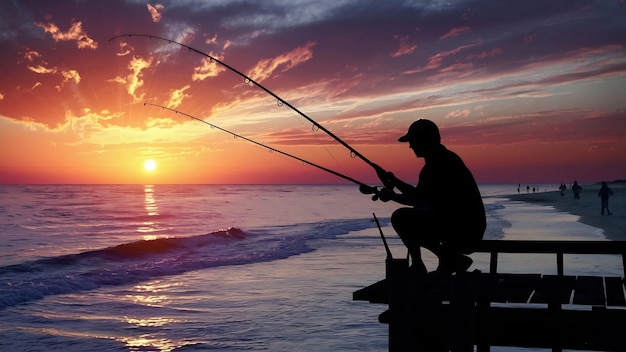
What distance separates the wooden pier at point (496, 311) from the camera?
4.07m

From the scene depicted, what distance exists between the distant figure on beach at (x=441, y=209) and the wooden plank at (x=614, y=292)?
45.5 inches

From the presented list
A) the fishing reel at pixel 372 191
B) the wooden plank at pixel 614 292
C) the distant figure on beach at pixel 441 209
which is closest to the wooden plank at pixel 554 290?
the wooden plank at pixel 614 292

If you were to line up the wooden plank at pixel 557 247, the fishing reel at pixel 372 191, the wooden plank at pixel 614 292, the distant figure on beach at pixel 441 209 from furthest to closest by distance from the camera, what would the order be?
the fishing reel at pixel 372 191
the wooden plank at pixel 557 247
the wooden plank at pixel 614 292
the distant figure on beach at pixel 441 209

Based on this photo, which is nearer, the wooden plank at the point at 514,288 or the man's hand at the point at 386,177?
the wooden plank at the point at 514,288

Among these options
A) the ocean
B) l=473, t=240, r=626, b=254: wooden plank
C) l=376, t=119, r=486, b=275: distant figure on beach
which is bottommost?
the ocean

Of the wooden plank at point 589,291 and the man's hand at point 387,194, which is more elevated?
the man's hand at point 387,194

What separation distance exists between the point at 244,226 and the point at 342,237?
39.1ft

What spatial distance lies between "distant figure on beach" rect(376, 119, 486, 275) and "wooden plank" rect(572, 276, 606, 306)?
0.99 metres

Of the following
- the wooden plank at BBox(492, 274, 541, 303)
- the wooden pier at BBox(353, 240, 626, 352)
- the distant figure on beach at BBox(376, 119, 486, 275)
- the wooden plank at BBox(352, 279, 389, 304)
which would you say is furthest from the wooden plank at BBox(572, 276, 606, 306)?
the wooden plank at BBox(352, 279, 389, 304)

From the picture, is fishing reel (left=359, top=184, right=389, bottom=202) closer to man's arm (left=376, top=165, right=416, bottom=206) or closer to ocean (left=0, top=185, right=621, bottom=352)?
man's arm (left=376, top=165, right=416, bottom=206)

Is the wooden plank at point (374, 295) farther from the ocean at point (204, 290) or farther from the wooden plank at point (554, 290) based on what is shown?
the ocean at point (204, 290)

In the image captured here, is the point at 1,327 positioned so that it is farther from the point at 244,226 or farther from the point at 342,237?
the point at 244,226

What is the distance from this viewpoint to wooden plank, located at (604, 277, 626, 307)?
435 cm

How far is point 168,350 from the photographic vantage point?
838 cm
